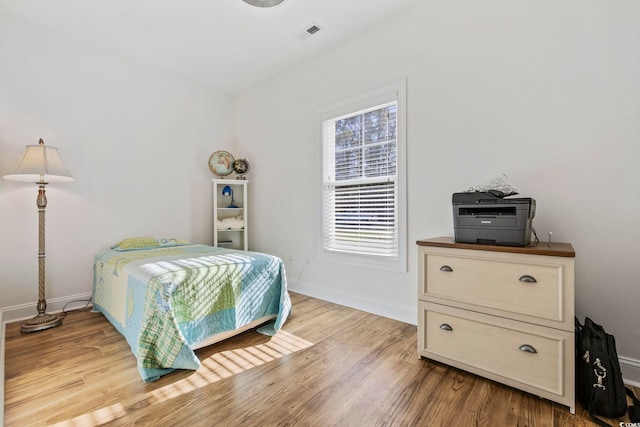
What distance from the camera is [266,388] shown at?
1.57 m

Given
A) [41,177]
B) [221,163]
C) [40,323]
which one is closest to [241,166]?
[221,163]

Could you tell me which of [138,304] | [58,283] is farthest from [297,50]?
[58,283]

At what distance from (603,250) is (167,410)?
8.41ft

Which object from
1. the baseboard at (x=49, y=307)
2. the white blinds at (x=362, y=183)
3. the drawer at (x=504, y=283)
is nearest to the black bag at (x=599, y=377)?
the drawer at (x=504, y=283)

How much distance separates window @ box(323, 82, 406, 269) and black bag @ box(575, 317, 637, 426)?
1258 millimetres

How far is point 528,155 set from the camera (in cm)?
193

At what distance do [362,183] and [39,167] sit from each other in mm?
2766

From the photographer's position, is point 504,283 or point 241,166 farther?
point 241,166

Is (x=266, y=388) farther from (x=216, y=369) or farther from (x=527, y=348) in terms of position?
(x=527, y=348)

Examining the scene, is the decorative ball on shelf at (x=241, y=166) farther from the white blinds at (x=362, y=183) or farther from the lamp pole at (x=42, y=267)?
the lamp pole at (x=42, y=267)

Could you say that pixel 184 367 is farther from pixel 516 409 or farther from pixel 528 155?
pixel 528 155

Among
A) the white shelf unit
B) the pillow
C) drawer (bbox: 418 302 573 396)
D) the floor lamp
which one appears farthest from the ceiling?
drawer (bbox: 418 302 573 396)

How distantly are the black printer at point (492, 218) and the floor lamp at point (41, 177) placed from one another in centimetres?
314

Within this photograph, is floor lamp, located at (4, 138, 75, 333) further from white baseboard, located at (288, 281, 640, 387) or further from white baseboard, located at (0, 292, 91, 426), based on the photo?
white baseboard, located at (288, 281, 640, 387)
